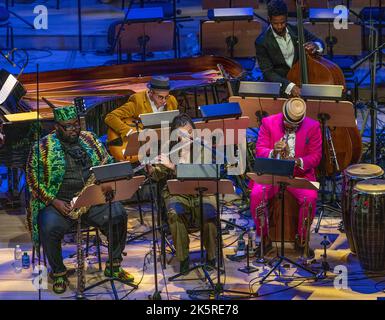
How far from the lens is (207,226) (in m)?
8.90

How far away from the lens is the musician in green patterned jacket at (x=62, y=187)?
873cm

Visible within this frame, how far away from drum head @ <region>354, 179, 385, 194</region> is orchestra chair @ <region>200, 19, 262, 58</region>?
3.66 meters

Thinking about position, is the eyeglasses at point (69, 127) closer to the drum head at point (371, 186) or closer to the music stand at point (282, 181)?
the music stand at point (282, 181)

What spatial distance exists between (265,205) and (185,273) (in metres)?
0.95

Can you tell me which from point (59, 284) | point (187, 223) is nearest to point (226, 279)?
point (187, 223)

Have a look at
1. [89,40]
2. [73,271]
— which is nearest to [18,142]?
[73,271]

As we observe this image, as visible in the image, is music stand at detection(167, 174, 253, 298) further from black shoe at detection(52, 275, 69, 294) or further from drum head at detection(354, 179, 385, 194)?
drum head at detection(354, 179, 385, 194)

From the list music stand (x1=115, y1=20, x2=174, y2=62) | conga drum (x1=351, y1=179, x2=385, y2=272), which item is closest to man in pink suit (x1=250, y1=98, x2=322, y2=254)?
conga drum (x1=351, y1=179, x2=385, y2=272)

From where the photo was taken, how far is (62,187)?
9.06 meters

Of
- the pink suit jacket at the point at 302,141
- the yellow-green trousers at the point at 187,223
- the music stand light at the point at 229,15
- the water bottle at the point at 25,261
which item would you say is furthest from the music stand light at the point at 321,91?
the water bottle at the point at 25,261

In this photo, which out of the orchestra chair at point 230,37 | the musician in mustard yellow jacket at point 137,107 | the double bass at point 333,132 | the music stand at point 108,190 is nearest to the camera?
the music stand at point 108,190

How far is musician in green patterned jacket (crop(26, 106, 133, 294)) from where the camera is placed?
8.73m

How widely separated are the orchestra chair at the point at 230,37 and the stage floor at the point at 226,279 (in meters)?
3.06
